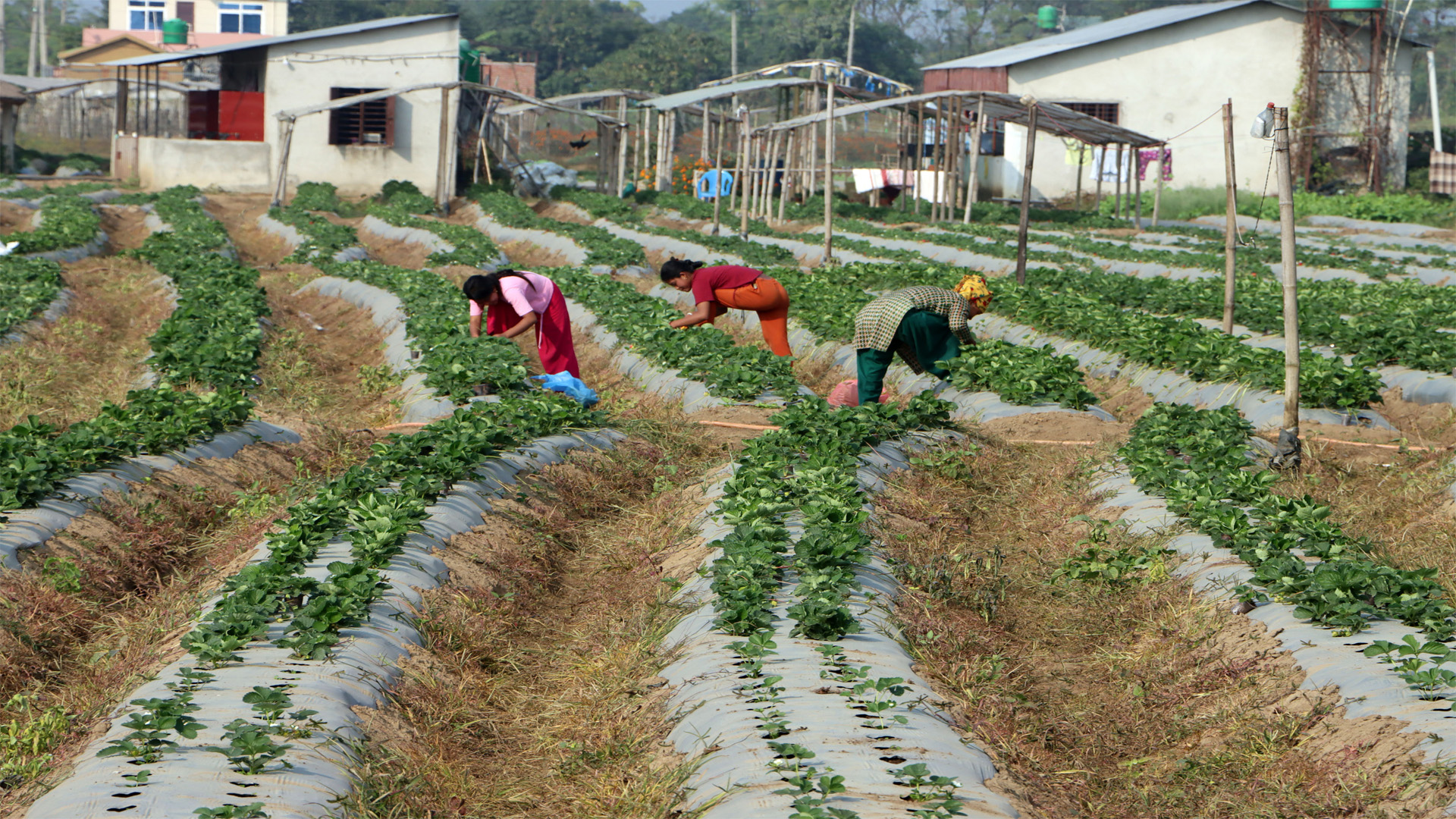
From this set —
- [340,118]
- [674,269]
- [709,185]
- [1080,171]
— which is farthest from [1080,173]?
[674,269]

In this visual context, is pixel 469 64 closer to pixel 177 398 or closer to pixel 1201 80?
pixel 1201 80

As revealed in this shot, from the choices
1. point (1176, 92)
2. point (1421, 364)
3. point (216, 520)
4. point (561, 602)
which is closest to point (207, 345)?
point (216, 520)

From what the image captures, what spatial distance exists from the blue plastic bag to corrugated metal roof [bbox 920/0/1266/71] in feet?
89.0

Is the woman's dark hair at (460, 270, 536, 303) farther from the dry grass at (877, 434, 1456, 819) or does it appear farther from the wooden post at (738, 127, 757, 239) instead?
the wooden post at (738, 127, 757, 239)

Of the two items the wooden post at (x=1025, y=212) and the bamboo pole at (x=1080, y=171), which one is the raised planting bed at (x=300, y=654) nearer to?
the wooden post at (x=1025, y=212)

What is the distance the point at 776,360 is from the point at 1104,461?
289 centimetres

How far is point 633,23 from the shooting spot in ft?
233

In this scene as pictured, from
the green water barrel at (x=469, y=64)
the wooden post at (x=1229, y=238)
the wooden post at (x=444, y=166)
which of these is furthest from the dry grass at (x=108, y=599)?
the green water barrel at (x=469, y=64)

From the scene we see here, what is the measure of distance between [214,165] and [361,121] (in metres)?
3.48

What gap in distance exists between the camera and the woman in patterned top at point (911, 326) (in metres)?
9.13

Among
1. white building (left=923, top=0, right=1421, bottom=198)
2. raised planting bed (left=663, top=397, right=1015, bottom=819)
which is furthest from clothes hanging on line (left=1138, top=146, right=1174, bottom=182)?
raised planting bed (left=663, top=397, right=1015, bottom=819)

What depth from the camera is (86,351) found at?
12.1 metres

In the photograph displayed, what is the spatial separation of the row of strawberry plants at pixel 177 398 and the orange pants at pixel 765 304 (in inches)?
141

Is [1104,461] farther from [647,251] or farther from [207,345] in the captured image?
[647,251]
